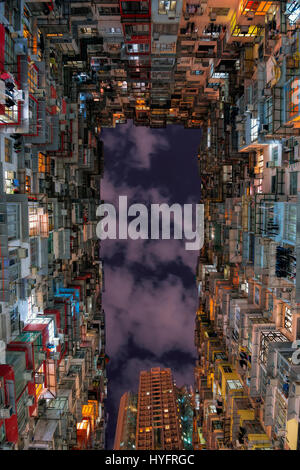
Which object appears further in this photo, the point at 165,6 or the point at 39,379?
the point at 165,6

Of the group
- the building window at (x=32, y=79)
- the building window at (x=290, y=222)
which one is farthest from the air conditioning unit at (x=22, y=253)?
the building window at (x=290, y=222)

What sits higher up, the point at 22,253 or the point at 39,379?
the point at 22,253

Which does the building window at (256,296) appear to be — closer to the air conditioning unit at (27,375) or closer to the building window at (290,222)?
the building window at (290,222)

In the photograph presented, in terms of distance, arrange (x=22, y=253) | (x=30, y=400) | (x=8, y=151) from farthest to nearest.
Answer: (x=8, y=151) < (x=22, y=253) < (x=30, y=400)

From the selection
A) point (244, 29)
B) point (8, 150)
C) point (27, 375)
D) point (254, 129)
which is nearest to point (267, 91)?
point (254, 129)

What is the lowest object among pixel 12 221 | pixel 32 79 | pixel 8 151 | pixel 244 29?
pixel 12 221

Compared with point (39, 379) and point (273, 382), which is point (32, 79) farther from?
point (273, 382)

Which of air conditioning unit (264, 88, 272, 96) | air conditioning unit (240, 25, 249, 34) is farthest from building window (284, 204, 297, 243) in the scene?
air conditioning unit (240, 25, 249, 34)

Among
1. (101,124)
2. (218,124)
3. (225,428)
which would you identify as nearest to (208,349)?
(225,428)

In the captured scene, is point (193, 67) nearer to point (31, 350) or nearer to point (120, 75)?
point (120, 75)
